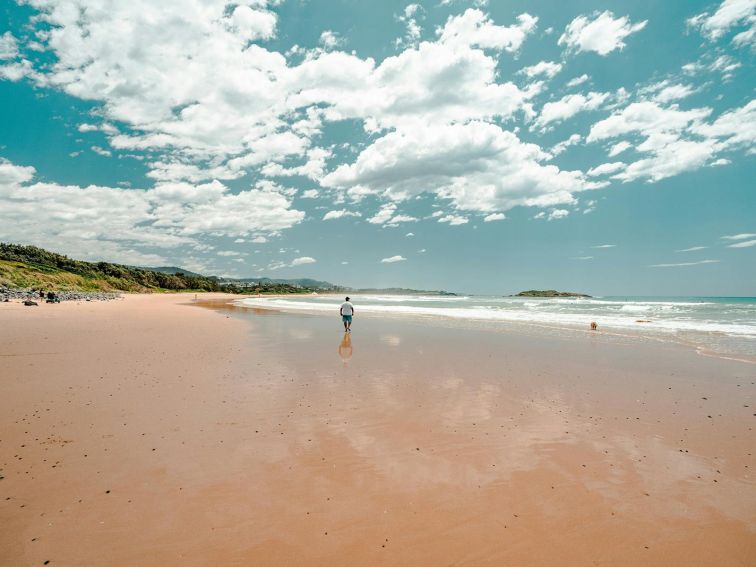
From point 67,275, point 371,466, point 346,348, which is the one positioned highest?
point 67,275

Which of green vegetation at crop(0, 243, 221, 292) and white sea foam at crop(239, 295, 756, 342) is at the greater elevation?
green vegetation at crop(0, 243, 221, 292)

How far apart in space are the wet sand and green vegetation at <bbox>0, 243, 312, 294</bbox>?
6320 centimetres

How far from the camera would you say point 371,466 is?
6121 millimetres

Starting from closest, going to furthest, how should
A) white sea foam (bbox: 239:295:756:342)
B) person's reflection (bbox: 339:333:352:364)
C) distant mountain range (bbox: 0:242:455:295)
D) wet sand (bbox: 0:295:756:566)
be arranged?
wet sand (bbox: 0:295:756:566) → person's reflection (bbox: 339:333:352:364) → white sea foam (bbox: 239:295:756:342) → distant mountain range (bbox: 0:242:455:295)

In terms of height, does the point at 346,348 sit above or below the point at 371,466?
above

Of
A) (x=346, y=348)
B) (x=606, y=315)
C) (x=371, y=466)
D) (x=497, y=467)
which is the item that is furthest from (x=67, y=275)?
(x=606, y=315)

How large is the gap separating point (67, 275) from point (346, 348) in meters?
80.4

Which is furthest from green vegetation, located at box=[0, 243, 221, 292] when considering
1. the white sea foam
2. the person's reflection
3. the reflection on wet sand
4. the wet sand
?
the reflection on wet sand

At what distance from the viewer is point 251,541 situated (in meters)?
4.34

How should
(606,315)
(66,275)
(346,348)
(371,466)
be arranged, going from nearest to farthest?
1. (371,466)
2. (346,348)
3. (606,315)
4. (66,275)

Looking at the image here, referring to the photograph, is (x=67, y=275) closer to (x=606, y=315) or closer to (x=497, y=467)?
(x=497, y=467)

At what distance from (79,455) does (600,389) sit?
1263cm

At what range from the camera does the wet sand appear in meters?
4.36

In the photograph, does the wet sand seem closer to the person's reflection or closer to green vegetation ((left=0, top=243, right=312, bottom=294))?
the person's reflection
